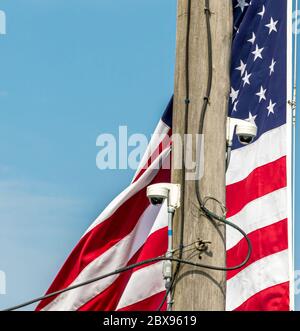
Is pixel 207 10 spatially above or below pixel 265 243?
above

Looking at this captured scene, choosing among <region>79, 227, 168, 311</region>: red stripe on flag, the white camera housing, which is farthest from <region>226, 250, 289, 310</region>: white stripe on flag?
the white camera housing

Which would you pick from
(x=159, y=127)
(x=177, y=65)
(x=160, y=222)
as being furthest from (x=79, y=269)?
(x=177, y=65)

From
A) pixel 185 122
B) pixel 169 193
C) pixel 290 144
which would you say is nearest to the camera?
pixel 169 193

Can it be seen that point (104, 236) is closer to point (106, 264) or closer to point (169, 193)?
point (106, 264)

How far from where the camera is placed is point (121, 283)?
37.0 feet

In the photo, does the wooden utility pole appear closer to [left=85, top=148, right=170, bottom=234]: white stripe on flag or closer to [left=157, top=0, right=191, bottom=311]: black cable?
[left=157, top=0, right=191, bottom=311]: black cable

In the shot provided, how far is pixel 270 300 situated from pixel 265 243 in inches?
24.7

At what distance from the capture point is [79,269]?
11.2m

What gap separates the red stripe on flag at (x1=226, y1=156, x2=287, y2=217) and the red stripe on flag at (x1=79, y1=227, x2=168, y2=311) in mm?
811

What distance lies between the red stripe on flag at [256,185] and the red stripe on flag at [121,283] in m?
0.81

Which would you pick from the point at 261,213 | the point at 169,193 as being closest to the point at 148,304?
the point at 261,213

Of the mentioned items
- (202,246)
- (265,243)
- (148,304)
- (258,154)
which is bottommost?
(202,246)
